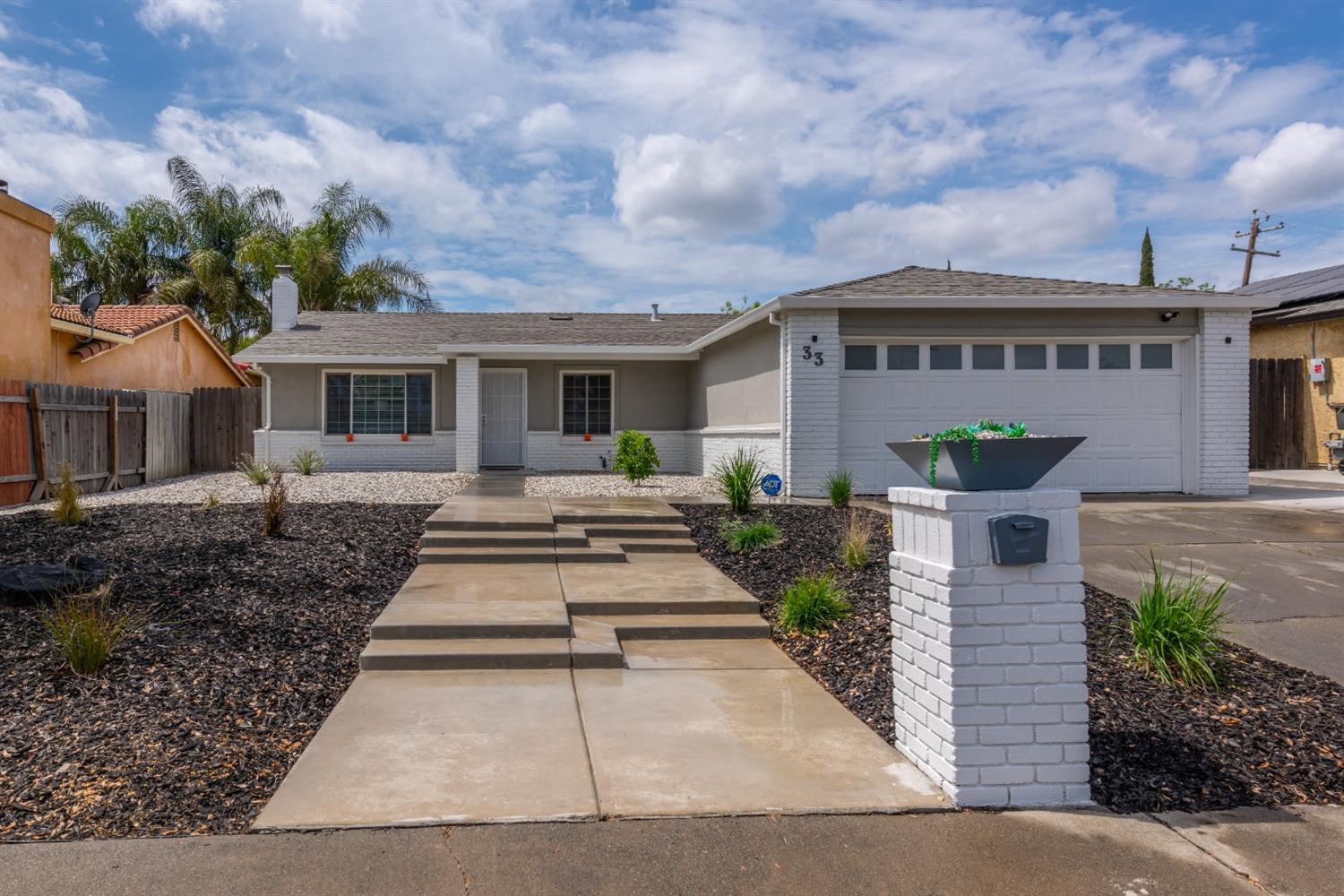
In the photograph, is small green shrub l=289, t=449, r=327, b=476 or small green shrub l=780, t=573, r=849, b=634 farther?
small green shrub l=289, t=449, r=327, b=476

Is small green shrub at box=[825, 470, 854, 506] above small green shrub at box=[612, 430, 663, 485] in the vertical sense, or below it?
below

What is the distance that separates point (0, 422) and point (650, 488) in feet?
28.5

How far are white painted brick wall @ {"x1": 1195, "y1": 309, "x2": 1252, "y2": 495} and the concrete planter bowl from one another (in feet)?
35.5

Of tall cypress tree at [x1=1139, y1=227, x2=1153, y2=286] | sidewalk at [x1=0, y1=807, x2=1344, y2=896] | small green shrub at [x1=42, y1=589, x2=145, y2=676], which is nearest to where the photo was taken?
sidewalk at [x1=0, y1=807, x2=1344, y2=896]

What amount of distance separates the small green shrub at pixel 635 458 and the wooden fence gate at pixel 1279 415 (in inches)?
486

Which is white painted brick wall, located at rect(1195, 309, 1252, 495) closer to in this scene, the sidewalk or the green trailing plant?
the sidewalk

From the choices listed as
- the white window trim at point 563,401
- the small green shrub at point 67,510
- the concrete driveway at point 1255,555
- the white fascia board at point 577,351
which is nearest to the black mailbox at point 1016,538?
the concrete driveway at point 1255,555

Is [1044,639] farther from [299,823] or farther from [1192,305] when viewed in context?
[1192,305]

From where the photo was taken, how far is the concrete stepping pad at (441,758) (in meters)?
3.27

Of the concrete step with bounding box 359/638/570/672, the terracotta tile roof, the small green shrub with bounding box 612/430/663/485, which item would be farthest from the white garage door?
the terracotta tile roof

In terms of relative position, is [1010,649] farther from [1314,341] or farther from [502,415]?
[1314,341]

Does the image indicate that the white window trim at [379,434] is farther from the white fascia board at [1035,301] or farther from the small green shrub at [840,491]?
the small green shrub at [840,491]

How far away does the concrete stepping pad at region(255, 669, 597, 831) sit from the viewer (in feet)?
10.7

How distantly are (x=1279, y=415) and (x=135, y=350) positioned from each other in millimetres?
23675
